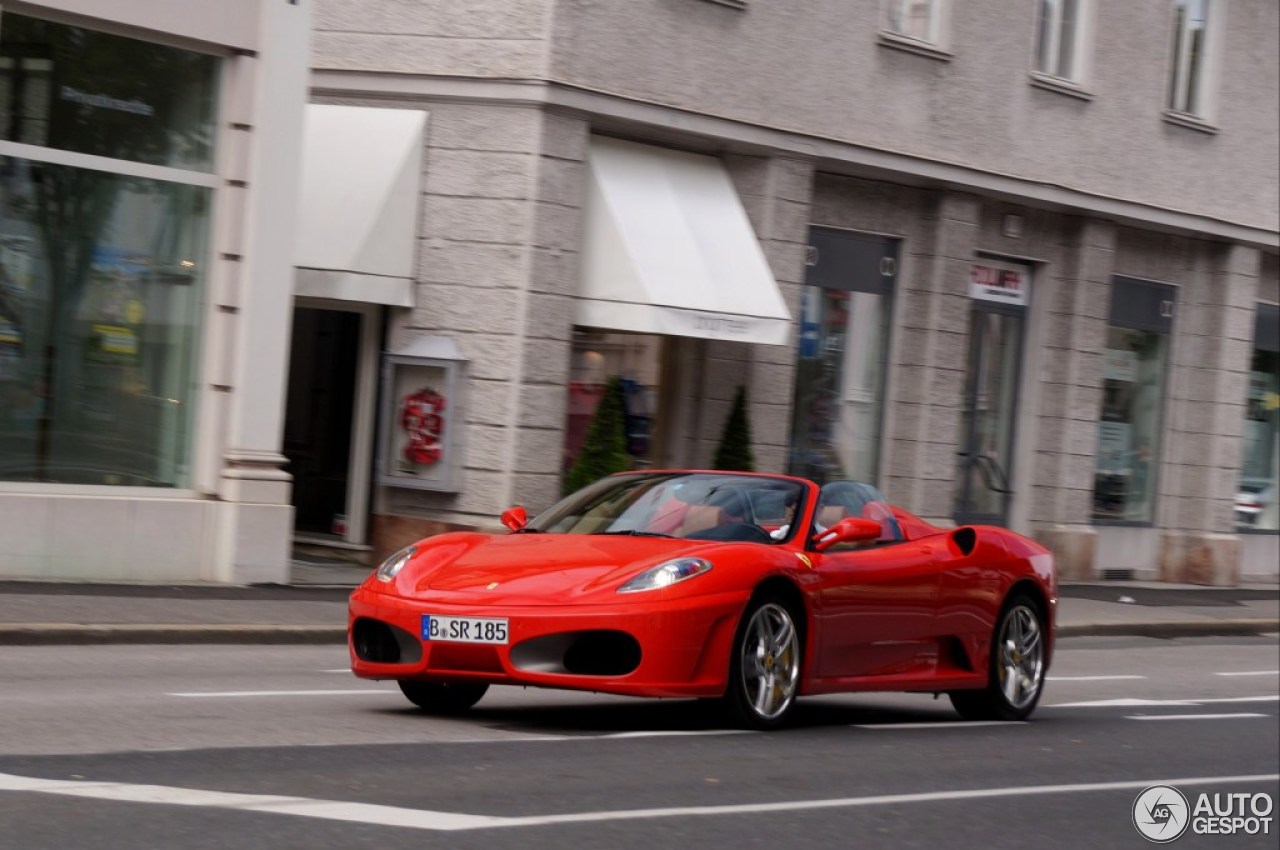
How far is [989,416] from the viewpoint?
26312mm

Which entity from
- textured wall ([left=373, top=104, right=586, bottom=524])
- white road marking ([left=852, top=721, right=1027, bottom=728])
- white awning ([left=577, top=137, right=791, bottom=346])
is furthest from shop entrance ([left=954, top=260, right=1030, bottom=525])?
white road marking ([left=852, top=721, right=1027, bottom=728])

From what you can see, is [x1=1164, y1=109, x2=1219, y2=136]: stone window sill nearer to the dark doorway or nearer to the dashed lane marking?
the dark doorway

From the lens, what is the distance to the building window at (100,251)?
15883 millimetres

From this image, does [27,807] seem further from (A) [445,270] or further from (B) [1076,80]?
(B) [1076,80]

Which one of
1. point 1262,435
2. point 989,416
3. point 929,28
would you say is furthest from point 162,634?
point 1262,435

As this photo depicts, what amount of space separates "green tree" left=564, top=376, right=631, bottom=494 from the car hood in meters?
9.53

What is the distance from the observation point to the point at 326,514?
2095cm

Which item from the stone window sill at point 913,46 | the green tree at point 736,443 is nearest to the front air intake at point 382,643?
the green tree at point 736,443

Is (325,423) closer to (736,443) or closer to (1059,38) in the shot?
(736,443)

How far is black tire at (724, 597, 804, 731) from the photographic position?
972 centimetres

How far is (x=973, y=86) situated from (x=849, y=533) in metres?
15.1

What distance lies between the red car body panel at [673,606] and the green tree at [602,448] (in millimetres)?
8559

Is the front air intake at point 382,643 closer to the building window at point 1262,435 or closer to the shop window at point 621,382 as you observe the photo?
the shop window at point 621,382

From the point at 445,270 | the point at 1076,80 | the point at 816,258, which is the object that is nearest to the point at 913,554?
the point at 445,270
